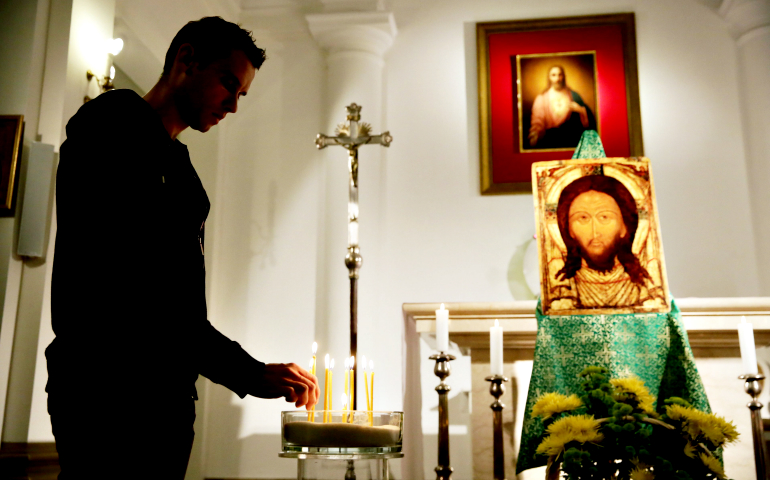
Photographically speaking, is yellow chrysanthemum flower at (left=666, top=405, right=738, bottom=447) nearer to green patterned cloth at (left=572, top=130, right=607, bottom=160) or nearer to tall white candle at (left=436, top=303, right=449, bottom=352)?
tall white candle at (left=436, top=303, right=449, bottom=352)

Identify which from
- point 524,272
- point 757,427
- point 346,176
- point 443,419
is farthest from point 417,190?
point 757,427

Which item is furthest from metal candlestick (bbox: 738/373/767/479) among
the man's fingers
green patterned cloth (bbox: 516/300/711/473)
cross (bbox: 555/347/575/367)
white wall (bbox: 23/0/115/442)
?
white wall (bbox: 23/0/115/442)

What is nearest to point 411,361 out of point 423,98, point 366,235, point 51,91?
point 366,235

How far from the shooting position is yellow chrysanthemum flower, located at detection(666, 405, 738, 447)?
1446 millimetres

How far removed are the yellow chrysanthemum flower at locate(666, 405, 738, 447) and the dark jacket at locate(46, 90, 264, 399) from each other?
972 millimetres

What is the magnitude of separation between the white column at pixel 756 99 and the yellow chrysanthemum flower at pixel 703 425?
2831mm

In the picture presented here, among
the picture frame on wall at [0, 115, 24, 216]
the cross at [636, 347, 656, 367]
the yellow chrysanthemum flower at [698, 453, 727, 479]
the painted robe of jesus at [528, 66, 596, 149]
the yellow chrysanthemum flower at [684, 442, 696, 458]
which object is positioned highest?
the painted robe of jesus at [528, 66, 596, 149]

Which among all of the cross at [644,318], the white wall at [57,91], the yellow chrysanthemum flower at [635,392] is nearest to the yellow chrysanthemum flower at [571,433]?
the yellow chrysanthemum flower at [635,392]

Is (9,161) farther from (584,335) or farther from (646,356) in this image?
(646,356)

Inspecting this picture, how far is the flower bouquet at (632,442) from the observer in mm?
1409

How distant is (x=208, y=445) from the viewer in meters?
4.15

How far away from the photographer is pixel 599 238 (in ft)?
8.61

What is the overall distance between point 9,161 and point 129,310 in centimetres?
219

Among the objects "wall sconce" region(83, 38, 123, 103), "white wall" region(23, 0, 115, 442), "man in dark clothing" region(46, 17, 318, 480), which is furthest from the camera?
"wall sconce" region(83, 38, 123, 103)
